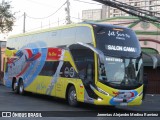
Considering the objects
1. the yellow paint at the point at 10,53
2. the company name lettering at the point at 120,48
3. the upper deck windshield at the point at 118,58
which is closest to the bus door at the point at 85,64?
the upper deck windshield at the point at 118,58

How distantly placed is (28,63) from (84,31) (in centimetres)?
675

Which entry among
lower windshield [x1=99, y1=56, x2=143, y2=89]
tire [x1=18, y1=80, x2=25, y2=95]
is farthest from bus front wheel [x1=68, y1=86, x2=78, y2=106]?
tire [x1=18, y1=80, x2=25, y2=95]

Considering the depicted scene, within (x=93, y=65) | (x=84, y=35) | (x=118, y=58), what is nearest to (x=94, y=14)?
(x=84, y=35)

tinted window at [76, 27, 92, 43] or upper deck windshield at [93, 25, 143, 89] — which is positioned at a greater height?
tinted window at [76, 27, 92, 43]

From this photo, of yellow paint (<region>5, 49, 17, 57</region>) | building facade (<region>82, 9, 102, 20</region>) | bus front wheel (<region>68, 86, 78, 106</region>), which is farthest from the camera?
building facade (<region>82, 9, 102, 20</region>)

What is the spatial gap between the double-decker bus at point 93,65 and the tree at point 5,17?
1953cm

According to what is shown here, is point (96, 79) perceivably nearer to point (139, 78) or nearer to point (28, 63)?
point (139, 78)

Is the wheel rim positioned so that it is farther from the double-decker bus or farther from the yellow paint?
the yellow paint

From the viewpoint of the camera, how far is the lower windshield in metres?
15.6

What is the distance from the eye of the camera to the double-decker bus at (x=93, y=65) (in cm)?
1559

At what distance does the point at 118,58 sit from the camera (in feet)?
52.4

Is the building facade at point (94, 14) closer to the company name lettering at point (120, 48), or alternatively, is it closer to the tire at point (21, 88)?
the tire at point (21, 88)

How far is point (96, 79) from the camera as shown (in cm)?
1561

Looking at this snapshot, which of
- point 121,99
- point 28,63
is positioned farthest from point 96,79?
point 28,63
